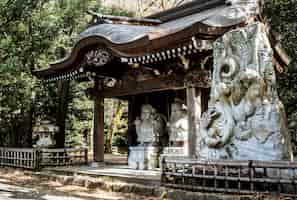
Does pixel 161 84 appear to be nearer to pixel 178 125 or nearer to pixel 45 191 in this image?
pixel 178 125

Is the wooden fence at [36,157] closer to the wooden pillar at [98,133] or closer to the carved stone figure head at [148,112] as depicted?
the wooden pillar at [98,133]

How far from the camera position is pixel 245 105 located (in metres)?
7.88

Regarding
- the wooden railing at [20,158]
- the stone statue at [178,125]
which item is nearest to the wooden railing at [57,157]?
the wooden railing at [20,158]

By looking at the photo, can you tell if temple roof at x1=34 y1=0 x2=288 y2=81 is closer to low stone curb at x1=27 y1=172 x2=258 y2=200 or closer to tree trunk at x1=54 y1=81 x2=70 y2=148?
tree trunk at x1=54 y1=81 x2=70 y2=148

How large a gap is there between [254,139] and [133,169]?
555cm

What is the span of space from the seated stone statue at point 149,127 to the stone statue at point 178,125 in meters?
0.59

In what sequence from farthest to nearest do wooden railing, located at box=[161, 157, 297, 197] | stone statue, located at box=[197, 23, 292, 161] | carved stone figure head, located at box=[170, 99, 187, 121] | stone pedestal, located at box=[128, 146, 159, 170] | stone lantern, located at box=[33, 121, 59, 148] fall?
stone lantern, located at box=[33, 121, 59, 148]
stone pedestal, located at box=[128, 146, 159, 170]
carved stone figure head, located at box=[170, 99, 187, 121]
stone statue, located at box=[197, 23, 292, 161]
wooden railing, located at box=[161, 157, 297, 197]

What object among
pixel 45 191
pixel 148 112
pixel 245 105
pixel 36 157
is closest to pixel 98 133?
pixel 148 112

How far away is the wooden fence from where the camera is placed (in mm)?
13164

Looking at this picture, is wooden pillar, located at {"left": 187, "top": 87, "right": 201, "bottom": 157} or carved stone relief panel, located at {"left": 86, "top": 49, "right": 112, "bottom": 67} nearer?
wooden pillar, located at {"left": 187, "top": 87, "right": 201, "bottom": 157}

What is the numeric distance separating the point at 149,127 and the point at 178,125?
1278mm

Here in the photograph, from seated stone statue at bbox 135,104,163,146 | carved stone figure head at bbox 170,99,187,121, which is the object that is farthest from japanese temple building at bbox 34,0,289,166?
seated stone statue at bbox 135,104,163,146

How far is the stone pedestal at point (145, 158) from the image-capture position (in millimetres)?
12375

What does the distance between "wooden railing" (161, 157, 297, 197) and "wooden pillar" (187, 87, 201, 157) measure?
60.9 inches
